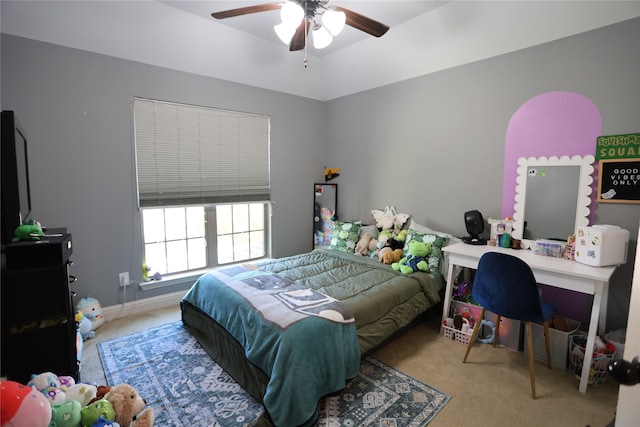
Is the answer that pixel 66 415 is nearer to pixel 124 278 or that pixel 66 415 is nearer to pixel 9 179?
pixel 9 179

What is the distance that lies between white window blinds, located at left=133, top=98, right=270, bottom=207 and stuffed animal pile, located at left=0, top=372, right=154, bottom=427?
182cm

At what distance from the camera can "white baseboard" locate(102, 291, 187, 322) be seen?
287 cm

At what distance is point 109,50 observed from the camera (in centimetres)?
263

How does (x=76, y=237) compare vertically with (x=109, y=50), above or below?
below

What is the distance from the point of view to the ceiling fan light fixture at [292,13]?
1.77 meters

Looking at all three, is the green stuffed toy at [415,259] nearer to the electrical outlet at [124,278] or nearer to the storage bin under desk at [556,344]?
the storage bin under desk at [556,344]

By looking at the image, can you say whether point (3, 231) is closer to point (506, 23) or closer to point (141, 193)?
point (141, 193)

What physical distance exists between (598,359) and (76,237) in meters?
4.02

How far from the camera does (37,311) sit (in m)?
1.59

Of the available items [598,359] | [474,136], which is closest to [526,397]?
[598,359]

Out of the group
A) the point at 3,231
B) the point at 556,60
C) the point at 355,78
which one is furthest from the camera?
the point at 355,78

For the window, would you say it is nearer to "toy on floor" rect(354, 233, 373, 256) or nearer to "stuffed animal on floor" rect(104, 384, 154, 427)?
"toy on floor" rect(354, 233, 373, 256)

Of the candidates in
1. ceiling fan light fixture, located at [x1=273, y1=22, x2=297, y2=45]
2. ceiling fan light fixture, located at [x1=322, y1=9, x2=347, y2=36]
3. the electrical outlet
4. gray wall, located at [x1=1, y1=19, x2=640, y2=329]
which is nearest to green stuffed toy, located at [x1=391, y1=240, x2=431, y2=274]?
gray wall, located at [x1=1, y1=19, x2=640, y2=329]

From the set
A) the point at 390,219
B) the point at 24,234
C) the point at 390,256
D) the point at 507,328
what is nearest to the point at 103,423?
the point at 24,234
